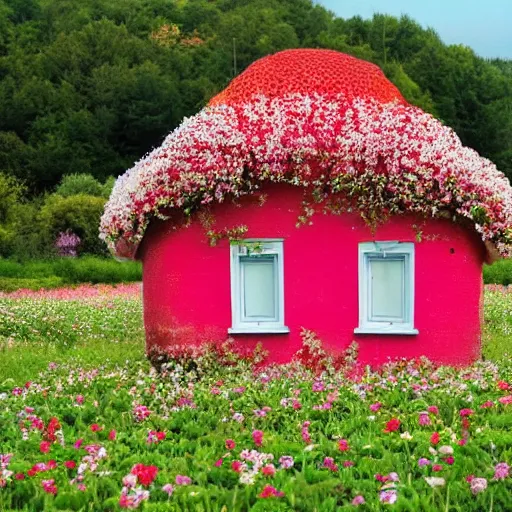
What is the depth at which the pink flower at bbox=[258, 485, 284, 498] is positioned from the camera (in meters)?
4.59

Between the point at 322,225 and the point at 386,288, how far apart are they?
40.4 inches

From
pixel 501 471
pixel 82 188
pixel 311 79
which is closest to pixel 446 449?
pixel 501 471

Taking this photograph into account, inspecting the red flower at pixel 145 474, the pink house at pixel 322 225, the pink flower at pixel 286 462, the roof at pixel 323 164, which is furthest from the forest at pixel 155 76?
the red flower at pixel 145 474

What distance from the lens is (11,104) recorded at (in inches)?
2291

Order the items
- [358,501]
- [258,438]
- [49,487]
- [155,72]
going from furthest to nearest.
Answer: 1. [155,72]
2. [258,438]
3. [49,487]
4. [358,501]

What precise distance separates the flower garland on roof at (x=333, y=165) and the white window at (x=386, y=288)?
472 millimetres

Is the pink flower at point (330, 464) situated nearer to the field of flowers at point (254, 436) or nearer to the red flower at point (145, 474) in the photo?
the field of flowers at point (254, 436)

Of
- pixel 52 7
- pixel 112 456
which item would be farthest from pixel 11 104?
pixel 112 456

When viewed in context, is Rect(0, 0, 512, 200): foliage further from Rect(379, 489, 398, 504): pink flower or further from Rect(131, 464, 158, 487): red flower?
Rect(379, 489, 398, 504): pink flower

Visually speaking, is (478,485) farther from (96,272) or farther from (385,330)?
(96,272)

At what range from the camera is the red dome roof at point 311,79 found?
388 inches

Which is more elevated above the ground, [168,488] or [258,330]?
[258,330]

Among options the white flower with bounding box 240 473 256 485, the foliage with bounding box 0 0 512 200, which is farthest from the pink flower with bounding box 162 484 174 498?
the foliage with bounding box 0 0 512 200

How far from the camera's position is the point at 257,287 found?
9.48 m
